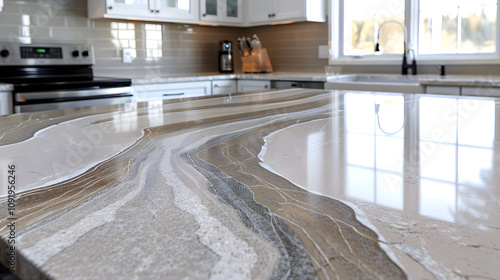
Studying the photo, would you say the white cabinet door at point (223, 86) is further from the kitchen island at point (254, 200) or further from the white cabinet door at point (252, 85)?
the kitchen island at point (254, 200)

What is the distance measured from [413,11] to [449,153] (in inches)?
122

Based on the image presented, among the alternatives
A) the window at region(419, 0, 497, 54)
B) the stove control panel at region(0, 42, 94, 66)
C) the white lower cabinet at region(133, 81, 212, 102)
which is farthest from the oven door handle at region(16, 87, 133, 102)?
the window at region(419, 0, 497, 54)

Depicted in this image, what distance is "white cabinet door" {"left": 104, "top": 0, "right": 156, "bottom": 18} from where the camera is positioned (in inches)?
137

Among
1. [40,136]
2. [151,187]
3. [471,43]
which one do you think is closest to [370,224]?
[151,187]

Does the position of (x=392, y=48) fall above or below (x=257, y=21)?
below

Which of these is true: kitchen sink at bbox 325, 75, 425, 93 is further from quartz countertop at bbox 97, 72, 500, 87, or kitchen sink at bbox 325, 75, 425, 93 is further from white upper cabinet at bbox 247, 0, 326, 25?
white upper cabinet at bbox 247, 0, 326, 25

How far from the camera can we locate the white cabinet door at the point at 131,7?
11.4 feet

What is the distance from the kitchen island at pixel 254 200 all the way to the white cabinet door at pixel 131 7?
2.56 meters

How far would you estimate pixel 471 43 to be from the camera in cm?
335

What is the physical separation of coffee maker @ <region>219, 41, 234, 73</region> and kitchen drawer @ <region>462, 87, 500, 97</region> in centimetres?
222

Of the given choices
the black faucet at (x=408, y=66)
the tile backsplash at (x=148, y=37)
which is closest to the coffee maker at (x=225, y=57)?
the tile backsplash at (x=148, y=37)

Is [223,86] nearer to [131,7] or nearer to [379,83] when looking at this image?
[131,7]

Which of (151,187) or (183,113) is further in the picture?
(183,113)

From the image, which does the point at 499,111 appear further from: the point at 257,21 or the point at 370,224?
the point at 257,21
